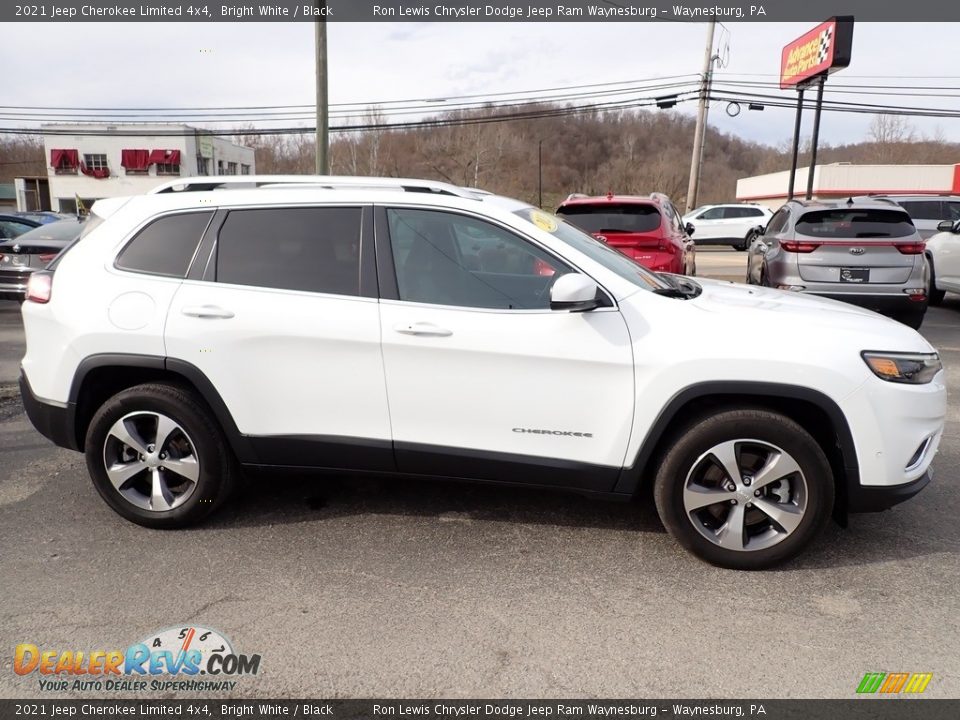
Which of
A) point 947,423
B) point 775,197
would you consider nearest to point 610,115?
point 775,197

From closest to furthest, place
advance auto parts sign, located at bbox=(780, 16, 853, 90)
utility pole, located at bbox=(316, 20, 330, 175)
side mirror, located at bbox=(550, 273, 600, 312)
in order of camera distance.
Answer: side mirror, located at bbox=(550, 273, 600, 312)
utility pole, located at bbox=(316, 20, 330, 175)
advance auto parts sign, located at bbox=(780, 16, 853, 90)

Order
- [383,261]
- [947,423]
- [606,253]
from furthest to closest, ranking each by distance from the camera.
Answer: [947,423] → [606,253] → [383,261]

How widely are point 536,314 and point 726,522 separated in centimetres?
131

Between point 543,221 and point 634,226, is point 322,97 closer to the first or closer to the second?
point 634,226

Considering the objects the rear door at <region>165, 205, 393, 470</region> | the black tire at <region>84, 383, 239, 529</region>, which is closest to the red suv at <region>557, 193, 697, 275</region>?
the rear door at <region>165, 205, 393, 470</region>

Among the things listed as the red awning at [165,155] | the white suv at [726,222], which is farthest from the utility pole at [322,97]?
the red awning at [165,155]

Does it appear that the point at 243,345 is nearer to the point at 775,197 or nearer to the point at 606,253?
the point at 606,253

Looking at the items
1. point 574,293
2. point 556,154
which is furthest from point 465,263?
point 556,154

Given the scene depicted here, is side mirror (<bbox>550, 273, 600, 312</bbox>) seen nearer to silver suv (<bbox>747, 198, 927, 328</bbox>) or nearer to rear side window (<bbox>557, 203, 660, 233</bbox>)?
rear side window (<bbox>557, 203, 660, 233</bbox>)

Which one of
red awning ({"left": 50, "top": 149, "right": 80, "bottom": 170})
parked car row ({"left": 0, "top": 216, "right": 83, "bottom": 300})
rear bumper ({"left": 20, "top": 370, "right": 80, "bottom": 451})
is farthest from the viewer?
red awning ({"left": 50, "top": 149, "right": 80, "bottom": 170})

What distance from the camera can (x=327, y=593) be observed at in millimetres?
3182

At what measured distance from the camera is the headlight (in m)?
3.20

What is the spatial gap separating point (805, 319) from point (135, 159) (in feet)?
198

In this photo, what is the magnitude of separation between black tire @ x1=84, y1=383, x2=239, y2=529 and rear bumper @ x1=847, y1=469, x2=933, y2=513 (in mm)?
3030
